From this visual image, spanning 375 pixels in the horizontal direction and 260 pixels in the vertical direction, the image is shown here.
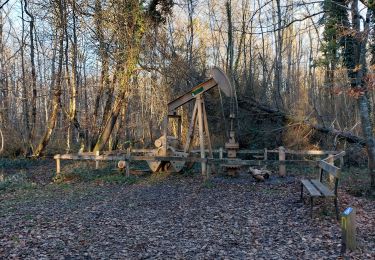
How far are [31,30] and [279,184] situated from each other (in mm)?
17010

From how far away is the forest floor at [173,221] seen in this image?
6.19 meters

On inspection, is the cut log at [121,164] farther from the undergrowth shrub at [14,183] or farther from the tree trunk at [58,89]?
the tree trunk at [58,89]

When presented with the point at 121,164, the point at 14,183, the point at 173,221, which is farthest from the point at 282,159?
the point at 14,183

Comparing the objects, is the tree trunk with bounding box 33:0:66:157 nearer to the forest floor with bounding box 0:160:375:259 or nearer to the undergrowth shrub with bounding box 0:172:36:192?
the undergrowth shrub with bounding box 0:172:36:192

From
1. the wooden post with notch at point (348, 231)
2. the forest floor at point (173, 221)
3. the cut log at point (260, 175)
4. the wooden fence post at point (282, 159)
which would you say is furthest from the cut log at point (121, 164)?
the wooden post with notch at point (348, 231)

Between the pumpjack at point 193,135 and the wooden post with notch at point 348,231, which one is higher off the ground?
the pumpjack at point 193,135

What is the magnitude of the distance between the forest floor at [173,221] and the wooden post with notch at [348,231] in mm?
128

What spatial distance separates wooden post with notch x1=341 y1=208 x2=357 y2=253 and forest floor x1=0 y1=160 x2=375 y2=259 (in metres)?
0.13

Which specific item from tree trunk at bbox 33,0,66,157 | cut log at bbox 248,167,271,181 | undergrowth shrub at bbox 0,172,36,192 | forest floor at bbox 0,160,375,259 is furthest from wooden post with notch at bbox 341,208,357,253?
tree trunk at bbox 33,0,66,157

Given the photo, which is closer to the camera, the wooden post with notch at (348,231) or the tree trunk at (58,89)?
the wooden post with notch at (348,231)

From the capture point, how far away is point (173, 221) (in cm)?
835

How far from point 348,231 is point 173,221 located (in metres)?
3.84

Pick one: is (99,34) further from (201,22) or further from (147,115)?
(201,22)

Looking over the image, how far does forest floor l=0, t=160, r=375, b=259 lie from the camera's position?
619 centimetres
